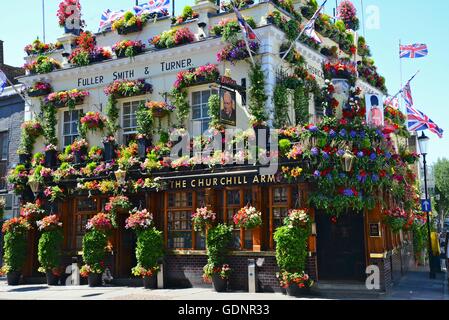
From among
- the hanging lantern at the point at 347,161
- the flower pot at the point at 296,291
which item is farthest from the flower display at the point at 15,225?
the hanging lantern at the point at 347,161

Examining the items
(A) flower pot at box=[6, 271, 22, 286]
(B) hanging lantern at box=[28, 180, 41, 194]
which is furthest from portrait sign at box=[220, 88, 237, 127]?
(A) flower pot at box=[6, 271, 22, 286]

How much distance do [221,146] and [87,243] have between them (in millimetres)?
5627

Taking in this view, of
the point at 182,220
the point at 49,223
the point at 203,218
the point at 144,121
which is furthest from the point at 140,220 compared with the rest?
the point at 49,223

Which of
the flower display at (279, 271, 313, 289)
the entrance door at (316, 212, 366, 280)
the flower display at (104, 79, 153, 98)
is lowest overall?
the flower display at (279, 271, 313, 289)

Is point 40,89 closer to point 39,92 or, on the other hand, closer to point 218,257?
point 39,92

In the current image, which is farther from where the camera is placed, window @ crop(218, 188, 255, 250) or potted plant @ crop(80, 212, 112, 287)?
potted plant @ crop(80, 212, 112, 287)

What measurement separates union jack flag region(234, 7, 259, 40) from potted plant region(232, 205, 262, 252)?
17.0ft

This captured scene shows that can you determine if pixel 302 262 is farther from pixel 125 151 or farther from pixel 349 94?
pixel 125 151

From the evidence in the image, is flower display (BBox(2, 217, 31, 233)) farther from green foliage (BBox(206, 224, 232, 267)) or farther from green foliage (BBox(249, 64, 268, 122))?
green foliage (BBox(249, 64, 268, 122))

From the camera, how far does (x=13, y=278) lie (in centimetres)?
1948

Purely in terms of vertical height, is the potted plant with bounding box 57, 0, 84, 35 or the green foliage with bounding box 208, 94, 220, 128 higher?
the potted plant with bounding box 57, 0, 84, 35

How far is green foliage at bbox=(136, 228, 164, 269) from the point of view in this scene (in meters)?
16.5

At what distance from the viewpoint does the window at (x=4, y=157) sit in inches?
869

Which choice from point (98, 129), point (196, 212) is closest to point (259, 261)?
point (196, 212)
